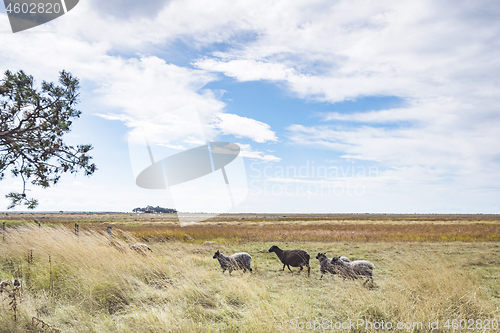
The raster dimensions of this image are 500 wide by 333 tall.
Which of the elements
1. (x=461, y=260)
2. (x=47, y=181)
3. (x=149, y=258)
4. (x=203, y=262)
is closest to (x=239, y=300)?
(x=149, y=258)

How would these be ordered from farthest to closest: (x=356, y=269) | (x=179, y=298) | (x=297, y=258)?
(x=297, y=258)
(x=356, y=269)
(x=179, y=298)

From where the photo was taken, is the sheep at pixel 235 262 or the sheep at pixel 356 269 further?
the sheep at pixel 235 262

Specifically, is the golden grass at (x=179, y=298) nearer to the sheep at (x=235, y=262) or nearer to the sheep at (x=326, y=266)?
the sheep at (x=326, y=266)

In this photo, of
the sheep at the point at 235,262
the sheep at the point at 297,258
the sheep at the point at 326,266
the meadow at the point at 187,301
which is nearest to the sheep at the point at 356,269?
the sheep at the point at 326,266

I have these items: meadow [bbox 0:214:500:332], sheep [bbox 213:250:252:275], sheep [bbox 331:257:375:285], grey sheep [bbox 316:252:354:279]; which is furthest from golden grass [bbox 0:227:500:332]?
sheep [bbox 213:250:252:275]


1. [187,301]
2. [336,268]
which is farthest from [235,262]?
[187,301]

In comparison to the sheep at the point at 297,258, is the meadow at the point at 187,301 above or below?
above

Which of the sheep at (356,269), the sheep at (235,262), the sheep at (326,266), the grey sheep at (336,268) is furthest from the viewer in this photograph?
the sheep at (235,262)

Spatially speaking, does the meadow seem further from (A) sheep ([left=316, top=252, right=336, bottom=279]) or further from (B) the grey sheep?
(A) sheep ([left=316, top=252, right=336, bottom=279])

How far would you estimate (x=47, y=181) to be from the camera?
1168 centimetres

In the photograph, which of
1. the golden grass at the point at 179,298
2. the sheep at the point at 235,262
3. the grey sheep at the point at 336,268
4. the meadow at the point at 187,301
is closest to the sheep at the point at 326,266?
the grey sheep at the point at 336,268

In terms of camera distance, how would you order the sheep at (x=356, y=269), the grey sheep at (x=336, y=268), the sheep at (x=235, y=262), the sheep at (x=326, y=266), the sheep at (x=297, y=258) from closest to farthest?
the sheep at (x=356, y=269) → the grey sheep at (x=336, y=268) → the sheep at (x=326, y=266) → the sheep at (x=235, y=262) → the sheep at (x=297, y=258)

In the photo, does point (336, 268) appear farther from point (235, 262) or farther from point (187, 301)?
point (187, 301)

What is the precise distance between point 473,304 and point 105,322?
6704mm
